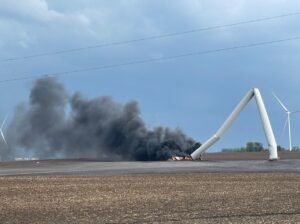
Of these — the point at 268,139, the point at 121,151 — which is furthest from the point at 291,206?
the point at 121,151

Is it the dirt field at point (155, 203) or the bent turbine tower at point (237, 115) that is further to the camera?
the bent turbine tower at point (237, 115)

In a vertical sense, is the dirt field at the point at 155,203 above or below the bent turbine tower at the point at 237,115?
below

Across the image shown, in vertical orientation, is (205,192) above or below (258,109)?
below

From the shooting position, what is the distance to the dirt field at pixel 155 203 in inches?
933

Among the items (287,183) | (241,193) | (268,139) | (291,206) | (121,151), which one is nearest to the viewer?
(291,206)

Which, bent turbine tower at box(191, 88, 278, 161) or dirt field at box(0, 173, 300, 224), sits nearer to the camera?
dirt field at box(0, 173, 300, 224)

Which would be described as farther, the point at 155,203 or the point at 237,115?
the point at 237,115

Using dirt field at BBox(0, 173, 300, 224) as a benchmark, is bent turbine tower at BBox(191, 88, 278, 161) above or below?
above

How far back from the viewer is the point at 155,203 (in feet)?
95.5

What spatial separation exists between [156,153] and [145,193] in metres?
89.3

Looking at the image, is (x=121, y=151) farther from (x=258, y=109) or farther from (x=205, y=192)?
(x=205, y=192)

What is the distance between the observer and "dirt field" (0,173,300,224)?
2369cm

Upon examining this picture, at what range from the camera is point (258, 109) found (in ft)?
351

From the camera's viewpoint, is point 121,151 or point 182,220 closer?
point 182,220
